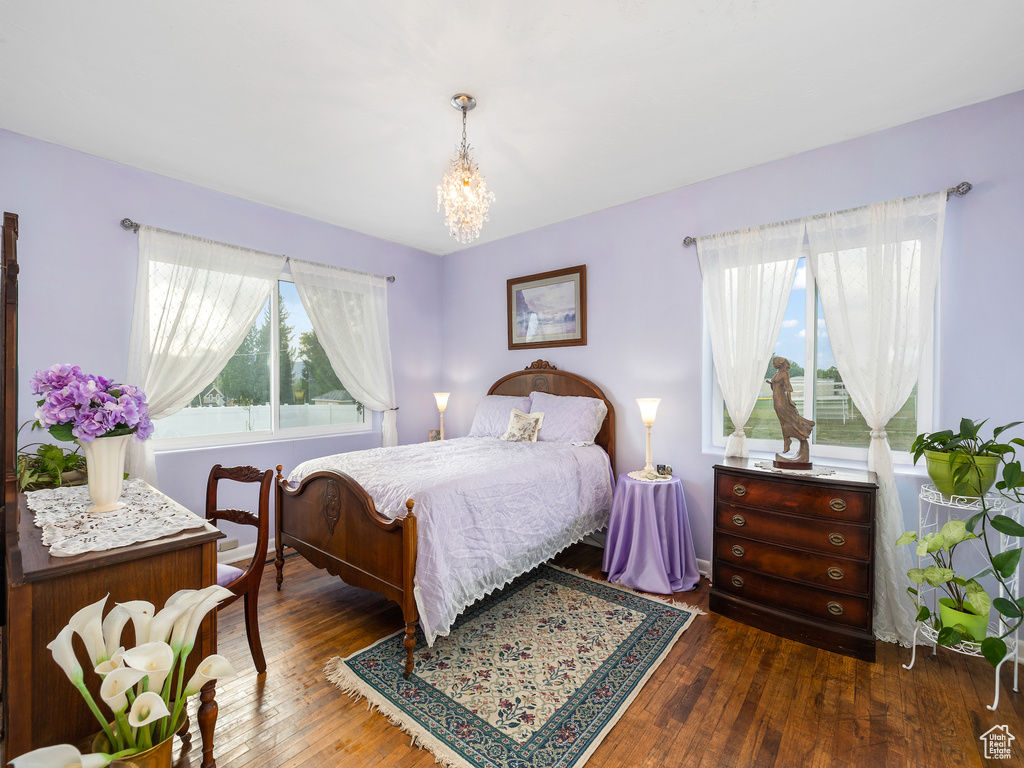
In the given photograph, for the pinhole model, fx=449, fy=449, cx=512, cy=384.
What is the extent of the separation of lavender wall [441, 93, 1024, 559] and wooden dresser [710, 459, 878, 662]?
539 millimetres

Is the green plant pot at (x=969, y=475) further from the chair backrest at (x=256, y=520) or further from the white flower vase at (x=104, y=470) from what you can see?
the white flower vase at (x=104, y=470)

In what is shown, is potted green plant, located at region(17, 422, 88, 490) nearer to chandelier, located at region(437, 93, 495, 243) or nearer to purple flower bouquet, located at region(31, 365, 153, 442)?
purple flower bouquet, located at region(31, 365, 153, 442)

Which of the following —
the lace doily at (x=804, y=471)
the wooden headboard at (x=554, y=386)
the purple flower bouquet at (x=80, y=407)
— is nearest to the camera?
the purple flower bouquet at (x=80, y=407)

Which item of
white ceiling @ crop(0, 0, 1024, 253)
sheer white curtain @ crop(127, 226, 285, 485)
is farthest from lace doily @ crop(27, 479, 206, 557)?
white ceiling @ crop(0, 0, 1024, 253)

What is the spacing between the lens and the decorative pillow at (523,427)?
364cm

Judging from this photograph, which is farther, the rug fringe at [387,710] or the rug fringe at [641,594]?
the rug fringe at [641,594]

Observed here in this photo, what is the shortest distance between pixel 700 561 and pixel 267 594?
2.91 meters

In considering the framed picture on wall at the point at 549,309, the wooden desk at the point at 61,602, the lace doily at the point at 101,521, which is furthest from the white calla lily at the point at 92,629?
the framed picture on wall at the point at 549,309

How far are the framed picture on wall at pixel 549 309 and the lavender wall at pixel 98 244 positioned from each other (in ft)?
6.27

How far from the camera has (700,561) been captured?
10.5 ft

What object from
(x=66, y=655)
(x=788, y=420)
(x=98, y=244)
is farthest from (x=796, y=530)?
(x=98, y=244)

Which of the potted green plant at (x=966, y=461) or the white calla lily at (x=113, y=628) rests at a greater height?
the potted green plant at (x=966, y=461)

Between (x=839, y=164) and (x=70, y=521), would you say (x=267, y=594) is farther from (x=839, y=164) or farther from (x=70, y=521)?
(x=839, y=164)

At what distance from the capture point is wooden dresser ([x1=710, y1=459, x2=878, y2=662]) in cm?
220
